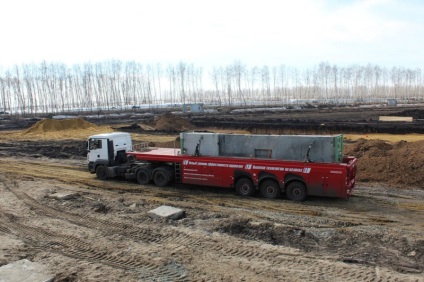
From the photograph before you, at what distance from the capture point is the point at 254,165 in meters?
15.1

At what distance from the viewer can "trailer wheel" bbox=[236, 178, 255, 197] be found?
15453 mm

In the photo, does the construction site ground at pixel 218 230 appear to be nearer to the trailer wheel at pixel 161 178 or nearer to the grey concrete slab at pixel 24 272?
the grey concrete slab at pixel 24 272

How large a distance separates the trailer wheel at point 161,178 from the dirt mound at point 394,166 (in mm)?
9419

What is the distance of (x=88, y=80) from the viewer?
110812 millimetres

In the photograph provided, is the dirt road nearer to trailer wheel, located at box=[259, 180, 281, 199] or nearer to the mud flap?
A: trailer wheel, located at box=[259, 180, 281, 199]

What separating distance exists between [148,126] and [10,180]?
27.5 meters

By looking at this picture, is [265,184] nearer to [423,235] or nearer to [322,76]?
[423,235]

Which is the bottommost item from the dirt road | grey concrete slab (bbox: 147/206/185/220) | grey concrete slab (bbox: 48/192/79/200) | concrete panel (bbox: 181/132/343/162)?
the dirt road

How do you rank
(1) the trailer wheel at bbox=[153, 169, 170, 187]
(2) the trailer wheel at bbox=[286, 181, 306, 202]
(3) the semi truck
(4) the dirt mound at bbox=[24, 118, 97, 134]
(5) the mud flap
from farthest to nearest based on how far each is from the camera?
(4) the dirt mound at bbox=[24, 118, 97, 134] → (5) the mud flap → (1) the trailer wheel at bbox=[153, 169, 170, 187] → (2) the trailer wheel at bbox=[286, 181, 306, 202] → (3) the semi truck

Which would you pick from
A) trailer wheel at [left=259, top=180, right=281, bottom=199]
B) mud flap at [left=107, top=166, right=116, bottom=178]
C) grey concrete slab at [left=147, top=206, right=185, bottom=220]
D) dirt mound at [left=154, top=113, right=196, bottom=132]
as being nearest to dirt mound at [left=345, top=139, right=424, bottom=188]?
trailer wheel at [left=259, top=180, right=281, bottom=199]

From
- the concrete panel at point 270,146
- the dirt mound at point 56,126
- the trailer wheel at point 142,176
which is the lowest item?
the trailer wheel at point 142,176

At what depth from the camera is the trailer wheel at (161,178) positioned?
17406 mm

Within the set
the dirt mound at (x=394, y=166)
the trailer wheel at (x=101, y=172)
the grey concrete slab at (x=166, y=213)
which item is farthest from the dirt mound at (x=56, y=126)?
the grey concrete slab at (x=166, y=213)

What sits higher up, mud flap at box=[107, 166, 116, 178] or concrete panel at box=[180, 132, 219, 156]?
concrete panel at box=[180, 132, 219, 156]
